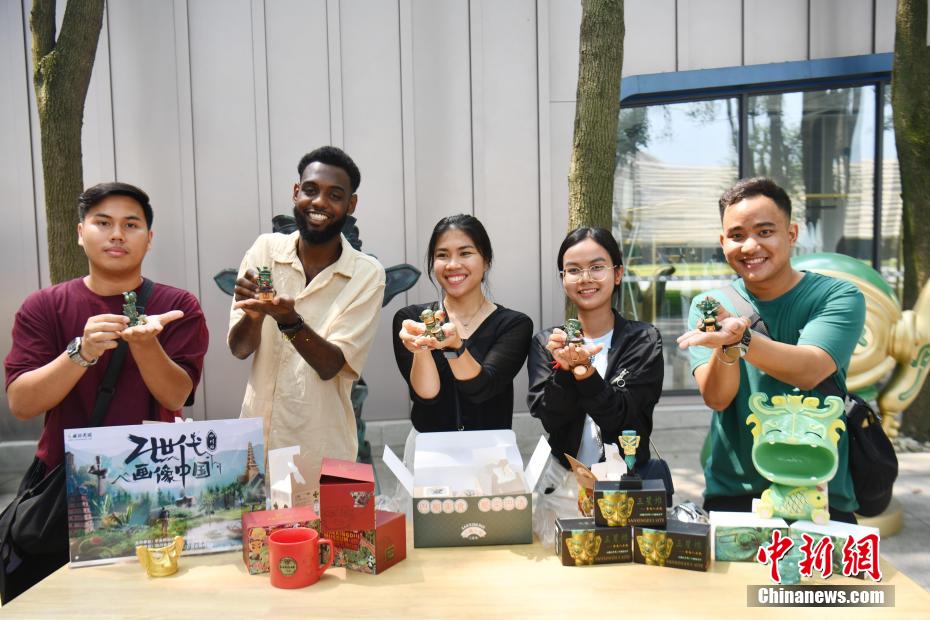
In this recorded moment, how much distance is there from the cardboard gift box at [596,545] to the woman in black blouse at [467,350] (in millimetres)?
671

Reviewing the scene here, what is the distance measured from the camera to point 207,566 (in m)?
1.54

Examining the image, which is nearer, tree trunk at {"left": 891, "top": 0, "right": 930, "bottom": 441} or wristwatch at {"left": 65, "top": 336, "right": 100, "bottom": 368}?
wristwatch at {"left": 65, "top": 336, "right": 100, "bottom": 368}

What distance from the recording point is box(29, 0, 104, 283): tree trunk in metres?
3.45

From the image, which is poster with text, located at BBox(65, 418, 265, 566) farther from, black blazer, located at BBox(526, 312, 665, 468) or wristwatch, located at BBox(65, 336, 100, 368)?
black blazer, located at BBox(526, 312, 665, 468)

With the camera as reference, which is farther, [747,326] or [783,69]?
[783,69]

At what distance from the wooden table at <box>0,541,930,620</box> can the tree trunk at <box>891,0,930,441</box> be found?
380 cm

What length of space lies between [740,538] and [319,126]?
13.1 feet

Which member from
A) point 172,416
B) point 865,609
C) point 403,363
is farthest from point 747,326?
point 172,416

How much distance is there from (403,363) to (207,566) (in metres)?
0.91

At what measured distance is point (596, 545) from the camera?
5.00 feet

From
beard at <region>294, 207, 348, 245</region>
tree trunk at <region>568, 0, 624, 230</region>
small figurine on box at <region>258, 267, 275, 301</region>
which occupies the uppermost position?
tree trunk at <region>568, 0, 624, 230</region>

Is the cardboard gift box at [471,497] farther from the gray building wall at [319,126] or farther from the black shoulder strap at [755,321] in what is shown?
the gray building wall at [319,126]

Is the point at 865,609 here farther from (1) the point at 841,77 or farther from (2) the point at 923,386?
(1) the point at 841,77

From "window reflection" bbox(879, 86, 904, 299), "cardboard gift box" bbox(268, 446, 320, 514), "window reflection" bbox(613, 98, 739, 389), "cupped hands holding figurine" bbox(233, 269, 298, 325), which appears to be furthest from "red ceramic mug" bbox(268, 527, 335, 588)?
"window reflection" bbox(879, 86, 904, 299)
